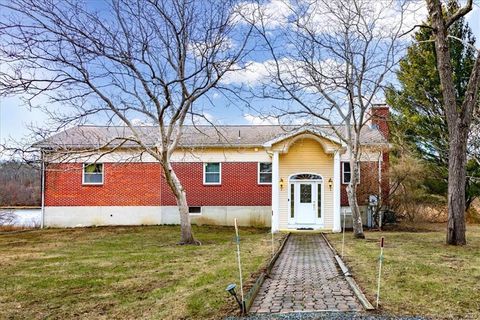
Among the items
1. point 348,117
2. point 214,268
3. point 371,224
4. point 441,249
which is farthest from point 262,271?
point 371,224

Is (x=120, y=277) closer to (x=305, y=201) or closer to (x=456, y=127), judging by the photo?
(x=456, y=127)

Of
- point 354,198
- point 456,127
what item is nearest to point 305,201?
point 354,198

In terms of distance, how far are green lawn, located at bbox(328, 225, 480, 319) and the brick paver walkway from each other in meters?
0.42

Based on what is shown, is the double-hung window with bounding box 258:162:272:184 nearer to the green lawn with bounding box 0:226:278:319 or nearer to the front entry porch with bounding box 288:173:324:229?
the front entry porch with bounding box 288:173:324:229

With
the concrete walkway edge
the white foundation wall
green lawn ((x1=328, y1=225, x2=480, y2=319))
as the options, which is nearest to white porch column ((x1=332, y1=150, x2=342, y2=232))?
green lawn ((x1=328, y1=225, x2=480, y2=319))

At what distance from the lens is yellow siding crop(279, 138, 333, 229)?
21125 mm

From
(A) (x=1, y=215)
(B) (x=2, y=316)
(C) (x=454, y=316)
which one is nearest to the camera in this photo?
(C) (x=454, y=316)

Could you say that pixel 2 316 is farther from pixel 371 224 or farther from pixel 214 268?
pixel 371 224

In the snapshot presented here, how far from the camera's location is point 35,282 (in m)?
9.36

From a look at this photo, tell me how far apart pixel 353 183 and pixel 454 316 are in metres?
11.0

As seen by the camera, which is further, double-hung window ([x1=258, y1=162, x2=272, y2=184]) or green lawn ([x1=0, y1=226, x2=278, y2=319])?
double-hung window ([x1=258, y1=162, x2=272, y2=184])

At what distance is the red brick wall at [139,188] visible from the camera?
2425cm

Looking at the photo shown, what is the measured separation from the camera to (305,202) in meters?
21.3

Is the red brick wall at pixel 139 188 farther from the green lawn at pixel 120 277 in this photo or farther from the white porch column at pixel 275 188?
the green lawn at pixel 120 277
